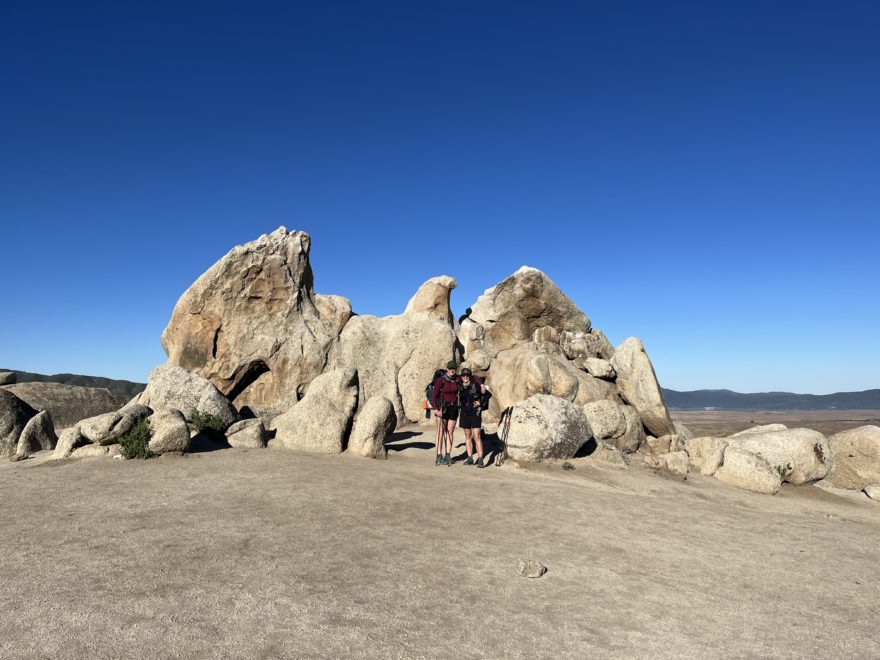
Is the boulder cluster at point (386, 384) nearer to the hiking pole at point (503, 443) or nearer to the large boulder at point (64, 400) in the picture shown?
the hiking pole at point (503, 443)

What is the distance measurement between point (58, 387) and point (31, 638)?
20.9 metres

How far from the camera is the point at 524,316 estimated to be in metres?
24.9

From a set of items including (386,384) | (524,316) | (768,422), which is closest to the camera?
(386,384)

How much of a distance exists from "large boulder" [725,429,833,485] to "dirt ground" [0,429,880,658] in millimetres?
3891

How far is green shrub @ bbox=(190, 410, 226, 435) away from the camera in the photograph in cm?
1509

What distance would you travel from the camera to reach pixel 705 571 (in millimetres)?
7734

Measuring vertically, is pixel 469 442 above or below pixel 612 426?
below

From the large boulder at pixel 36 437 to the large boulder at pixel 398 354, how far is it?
9054mm

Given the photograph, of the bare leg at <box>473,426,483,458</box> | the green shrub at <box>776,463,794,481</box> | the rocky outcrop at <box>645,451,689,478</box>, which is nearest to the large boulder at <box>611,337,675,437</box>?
the rocky outcrop at <box>645,451,689,478</box>

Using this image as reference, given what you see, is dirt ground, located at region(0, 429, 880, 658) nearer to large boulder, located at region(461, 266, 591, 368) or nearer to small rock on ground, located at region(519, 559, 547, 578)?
small rock on ground, located at region(519, 559, 547, 578)

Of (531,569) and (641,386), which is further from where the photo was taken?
(641,386)

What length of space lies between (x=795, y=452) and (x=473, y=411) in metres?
10.0

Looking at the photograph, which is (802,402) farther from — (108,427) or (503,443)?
(108,427)

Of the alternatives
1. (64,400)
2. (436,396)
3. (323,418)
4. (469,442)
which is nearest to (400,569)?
(469,442)
